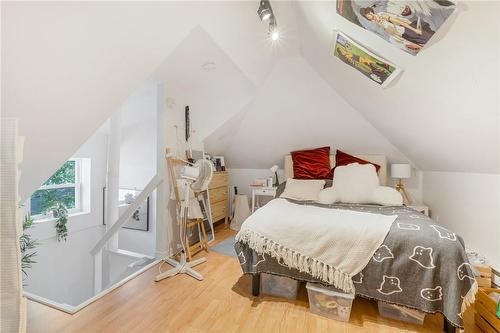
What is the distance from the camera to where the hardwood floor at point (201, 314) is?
1.67m

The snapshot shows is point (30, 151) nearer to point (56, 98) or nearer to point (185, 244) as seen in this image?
point (56, 98)

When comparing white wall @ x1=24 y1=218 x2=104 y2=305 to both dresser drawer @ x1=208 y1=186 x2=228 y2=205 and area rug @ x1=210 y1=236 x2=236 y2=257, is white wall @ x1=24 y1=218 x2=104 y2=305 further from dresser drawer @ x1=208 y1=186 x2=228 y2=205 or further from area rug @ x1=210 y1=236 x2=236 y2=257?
area rug @ x1=210 y1=236 x2=236 y2=257

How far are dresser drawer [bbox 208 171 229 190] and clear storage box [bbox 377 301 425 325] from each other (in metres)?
2.58

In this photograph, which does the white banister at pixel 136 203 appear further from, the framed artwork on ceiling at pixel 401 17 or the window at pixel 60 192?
the framed artwork on ceiling at pixel 401 17

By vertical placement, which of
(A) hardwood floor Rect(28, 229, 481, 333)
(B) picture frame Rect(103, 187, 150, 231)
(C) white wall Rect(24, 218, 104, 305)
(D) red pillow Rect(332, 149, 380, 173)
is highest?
(D) red pillow Rect(332, 149, 380, 173)

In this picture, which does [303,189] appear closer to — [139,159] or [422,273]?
[422,273]

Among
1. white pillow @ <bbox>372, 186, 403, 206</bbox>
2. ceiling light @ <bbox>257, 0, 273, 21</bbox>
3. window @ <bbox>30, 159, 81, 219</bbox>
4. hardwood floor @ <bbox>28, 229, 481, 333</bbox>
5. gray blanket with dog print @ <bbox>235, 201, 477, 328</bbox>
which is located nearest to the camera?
gray blanket with dog print @ <bbox>235, 201, 477, 328</bbox>

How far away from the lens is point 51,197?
362 cm

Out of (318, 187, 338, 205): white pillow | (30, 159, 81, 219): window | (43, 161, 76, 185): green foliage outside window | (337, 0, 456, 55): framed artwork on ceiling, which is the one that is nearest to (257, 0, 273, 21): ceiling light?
(337, 0, 456, 55): framed artwork on ceiling

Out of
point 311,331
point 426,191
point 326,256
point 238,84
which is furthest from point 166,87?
point 426,191

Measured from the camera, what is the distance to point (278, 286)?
2070 mm

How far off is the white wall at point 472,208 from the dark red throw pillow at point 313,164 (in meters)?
1.41

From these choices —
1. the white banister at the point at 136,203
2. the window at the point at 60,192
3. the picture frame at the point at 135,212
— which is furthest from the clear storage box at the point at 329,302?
the window at the point at 60,192

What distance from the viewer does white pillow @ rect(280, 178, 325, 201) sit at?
3203mm
